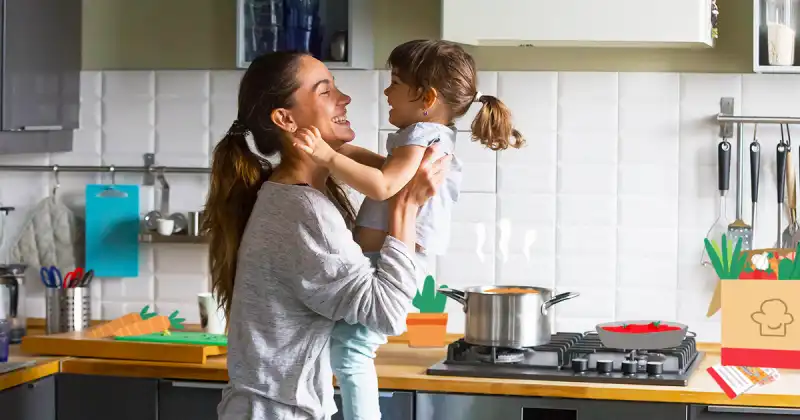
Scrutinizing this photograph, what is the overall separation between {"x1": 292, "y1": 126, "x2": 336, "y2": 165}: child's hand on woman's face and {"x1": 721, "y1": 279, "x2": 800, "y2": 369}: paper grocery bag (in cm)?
74

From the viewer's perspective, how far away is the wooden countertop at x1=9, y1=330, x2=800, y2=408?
274 centimetres

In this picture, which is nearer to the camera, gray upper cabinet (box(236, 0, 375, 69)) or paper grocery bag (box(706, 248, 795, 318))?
paper grocery bag (box(706, 248, 795, 318))

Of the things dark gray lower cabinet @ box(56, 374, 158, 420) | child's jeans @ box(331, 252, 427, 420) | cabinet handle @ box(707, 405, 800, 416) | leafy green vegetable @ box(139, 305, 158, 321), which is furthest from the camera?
leafy green vegetable @ box(139, 305, 158, 321)

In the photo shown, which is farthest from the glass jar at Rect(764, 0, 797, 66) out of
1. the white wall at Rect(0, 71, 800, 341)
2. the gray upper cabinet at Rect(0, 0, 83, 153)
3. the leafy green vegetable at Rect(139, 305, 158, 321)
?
the gray upper cabinet at Rect(0, 0, 83, 153)

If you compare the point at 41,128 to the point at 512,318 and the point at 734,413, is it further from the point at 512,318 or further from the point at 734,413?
the point at 734,413

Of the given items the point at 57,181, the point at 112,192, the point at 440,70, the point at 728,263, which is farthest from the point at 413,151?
the point at 57,181

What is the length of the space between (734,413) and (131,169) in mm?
1972

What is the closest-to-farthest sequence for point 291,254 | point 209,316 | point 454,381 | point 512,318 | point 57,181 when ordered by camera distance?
point 291,254 → point 454,381 → point 512,318 → point 209,316 → point 57,181

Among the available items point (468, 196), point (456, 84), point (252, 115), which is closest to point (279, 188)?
point (252, 115)

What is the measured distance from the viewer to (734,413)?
2.76 metres

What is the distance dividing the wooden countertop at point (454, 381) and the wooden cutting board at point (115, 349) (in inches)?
0.9

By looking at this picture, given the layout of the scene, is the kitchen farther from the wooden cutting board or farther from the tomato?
the tomato

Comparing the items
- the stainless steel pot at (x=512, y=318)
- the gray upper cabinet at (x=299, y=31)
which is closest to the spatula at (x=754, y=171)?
the stainless steel pot at (x=512, y=318)

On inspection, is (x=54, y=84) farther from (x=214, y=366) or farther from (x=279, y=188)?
(x=279, y=188)
